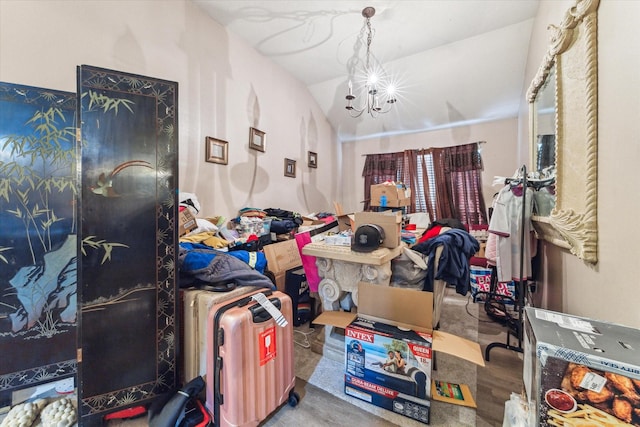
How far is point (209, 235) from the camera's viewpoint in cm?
212

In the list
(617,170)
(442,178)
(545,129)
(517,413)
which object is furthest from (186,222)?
(442,178)

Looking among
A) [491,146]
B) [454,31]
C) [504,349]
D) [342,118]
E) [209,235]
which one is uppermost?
A: [454,31]

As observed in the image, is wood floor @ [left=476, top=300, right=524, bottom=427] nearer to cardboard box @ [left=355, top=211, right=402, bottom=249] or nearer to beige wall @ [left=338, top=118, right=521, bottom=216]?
cardboard box @ [left=355, top=211, right=402, bottom=249]

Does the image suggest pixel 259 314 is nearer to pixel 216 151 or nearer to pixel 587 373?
pixel 587 373

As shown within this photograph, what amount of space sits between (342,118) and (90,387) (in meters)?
4.76

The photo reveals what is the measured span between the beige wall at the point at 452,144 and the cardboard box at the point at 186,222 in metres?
3.62

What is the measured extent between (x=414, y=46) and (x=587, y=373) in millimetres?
3786

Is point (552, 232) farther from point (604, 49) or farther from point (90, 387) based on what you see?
point (90, 387)

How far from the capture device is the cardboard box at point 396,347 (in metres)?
1.30

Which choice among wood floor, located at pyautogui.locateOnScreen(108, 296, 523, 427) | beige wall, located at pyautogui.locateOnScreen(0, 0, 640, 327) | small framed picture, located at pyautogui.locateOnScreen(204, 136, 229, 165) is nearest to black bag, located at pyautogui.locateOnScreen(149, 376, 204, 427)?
wood floor, located at pyautogui.locateOnScreen(108, 296, 523, 427)

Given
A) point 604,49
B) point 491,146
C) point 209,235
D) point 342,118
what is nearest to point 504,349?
point 604,49

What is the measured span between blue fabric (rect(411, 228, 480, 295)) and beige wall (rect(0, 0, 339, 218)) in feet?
7.40

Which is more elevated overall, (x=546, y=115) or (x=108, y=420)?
(x=546, y=115)

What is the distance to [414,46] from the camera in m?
3.21
